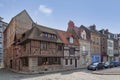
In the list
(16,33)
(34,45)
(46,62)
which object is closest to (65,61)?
(46,62)

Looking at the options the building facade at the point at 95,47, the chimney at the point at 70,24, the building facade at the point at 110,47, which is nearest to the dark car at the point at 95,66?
the building facade at the point at 95,47

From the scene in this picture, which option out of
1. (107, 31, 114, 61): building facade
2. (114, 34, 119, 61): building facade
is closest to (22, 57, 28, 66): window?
(107, 31, 114, 61): building facade

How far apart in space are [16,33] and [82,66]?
1609 centimetres

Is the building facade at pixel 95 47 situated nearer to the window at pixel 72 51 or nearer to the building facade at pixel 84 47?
the building facade at pixel 84 47

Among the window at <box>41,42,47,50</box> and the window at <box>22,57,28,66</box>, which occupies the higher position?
the window at <box>41,42,47,50</box>

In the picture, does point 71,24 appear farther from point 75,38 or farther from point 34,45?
point 34,45

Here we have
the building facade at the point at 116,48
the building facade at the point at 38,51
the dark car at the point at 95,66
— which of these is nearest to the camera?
the building facade at the point at 38,51

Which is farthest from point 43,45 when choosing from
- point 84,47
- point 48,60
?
point 84,47

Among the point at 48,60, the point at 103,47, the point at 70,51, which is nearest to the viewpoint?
the point at 48,60

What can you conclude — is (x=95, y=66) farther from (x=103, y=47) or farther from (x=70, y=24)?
(x=103, y=47)

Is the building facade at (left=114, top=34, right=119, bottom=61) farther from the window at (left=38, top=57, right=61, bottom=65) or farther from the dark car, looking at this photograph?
→ the window at (left=38, top=57, right=61, bottom=65)

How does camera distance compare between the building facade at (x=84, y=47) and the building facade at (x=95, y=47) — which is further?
the building facade at (x=95, y=47)

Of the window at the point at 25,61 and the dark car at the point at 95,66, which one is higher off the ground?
the window at the point at 25,61

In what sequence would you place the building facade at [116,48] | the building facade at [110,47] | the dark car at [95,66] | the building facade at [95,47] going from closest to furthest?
the dark car at [95,66] → the building facade at [95,47] → the building facade at [110,47] → the building facade at [116,48]
